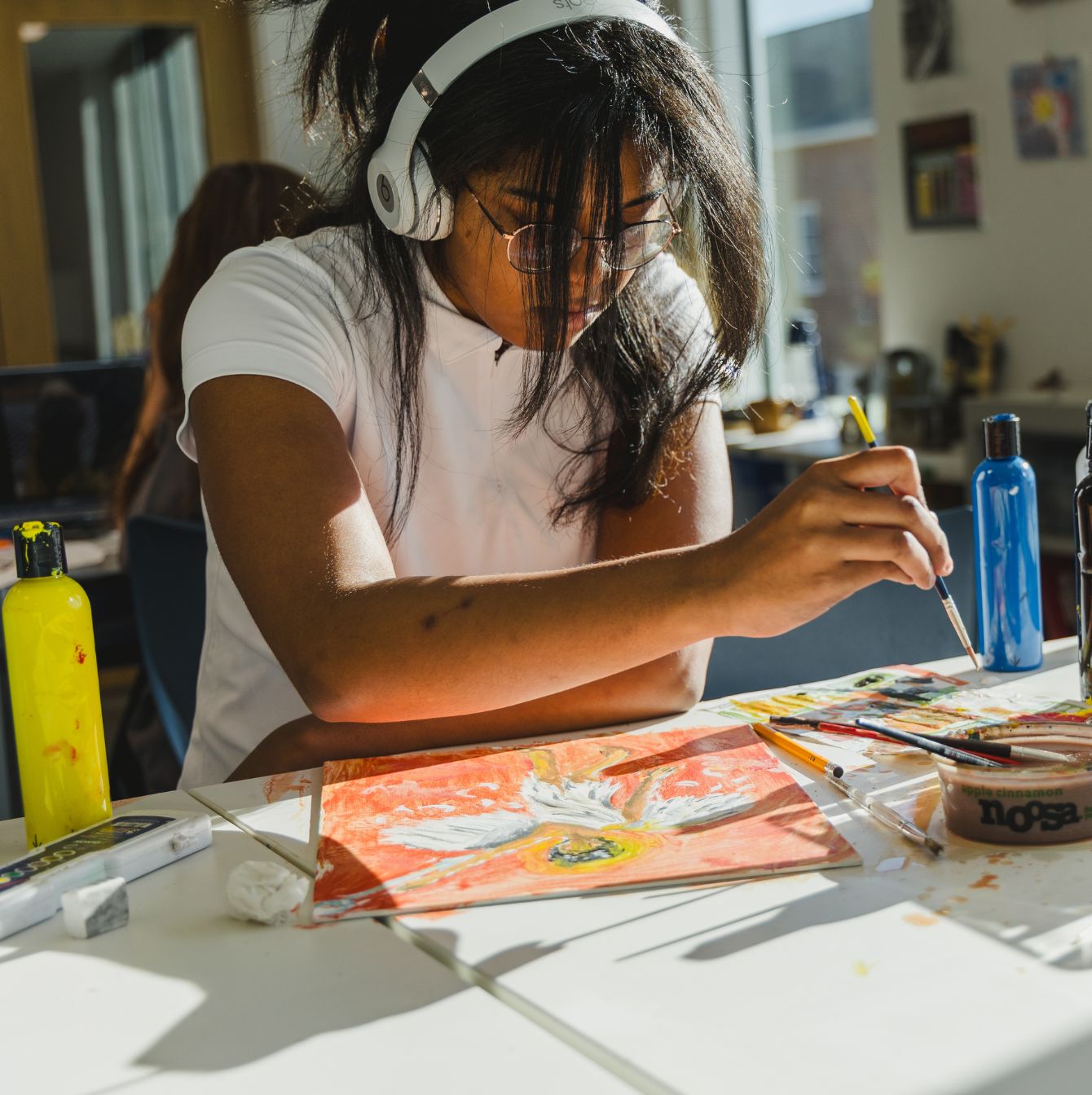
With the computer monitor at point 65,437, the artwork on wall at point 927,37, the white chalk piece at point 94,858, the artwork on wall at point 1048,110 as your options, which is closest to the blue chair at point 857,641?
the white chalk piece at point 94,858

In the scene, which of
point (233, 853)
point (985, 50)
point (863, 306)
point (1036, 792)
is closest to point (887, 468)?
point (1036, 792)

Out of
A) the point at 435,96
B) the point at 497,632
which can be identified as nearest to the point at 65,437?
the point at 435,96

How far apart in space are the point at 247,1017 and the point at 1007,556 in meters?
0.84

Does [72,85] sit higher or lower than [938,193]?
higher

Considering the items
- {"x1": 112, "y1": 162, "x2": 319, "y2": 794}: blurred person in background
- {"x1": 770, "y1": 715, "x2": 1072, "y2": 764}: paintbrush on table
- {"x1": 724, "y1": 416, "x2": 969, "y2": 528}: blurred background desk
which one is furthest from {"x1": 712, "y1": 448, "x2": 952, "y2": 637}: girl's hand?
{"x1": 724, "y1": 416, "x2": 969, "y2": 528}: blurred background desk

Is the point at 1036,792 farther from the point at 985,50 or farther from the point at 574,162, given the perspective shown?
the point at 985,50

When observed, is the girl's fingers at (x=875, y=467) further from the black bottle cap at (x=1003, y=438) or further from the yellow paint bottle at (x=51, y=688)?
the yellow paint bottle at (x=51, y=688)

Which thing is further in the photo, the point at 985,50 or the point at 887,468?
the point at 985,50

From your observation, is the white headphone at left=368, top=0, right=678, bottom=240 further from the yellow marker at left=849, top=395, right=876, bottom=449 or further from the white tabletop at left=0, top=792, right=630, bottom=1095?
the white tabletop at left=0, top=792, right=630, bottom=1095

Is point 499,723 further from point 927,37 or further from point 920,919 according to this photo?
point 927,37

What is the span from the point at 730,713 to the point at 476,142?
50 centimetres

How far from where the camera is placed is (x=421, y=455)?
125cm

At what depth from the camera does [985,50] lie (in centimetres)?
330

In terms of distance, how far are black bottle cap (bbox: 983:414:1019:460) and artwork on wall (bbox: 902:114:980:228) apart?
238cm
